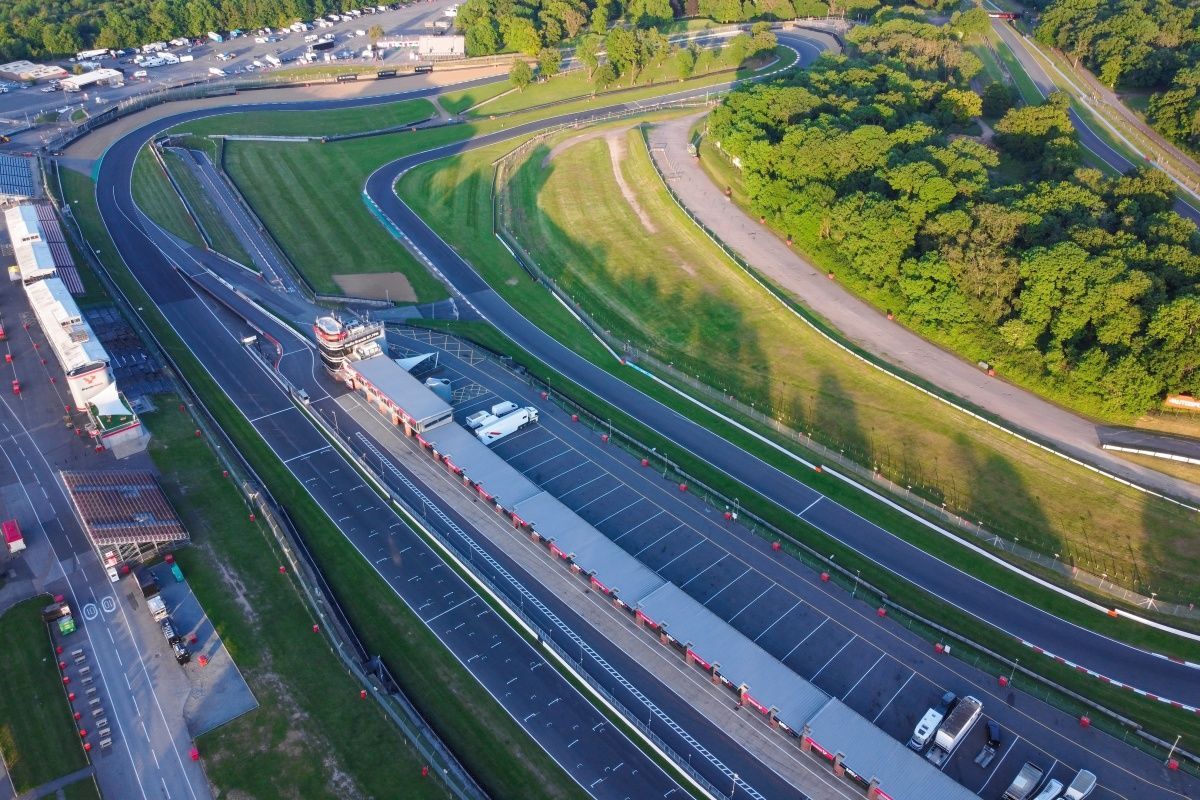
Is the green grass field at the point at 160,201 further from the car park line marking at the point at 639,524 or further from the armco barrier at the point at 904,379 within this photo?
the car park line marking at the point at 639,524

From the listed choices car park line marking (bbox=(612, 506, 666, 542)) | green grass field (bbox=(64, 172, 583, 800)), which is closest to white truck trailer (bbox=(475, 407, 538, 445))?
green grass field (bbox=(64, 172, 583, 800))

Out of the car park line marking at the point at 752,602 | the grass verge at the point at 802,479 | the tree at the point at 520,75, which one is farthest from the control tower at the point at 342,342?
the tree at the point at 520,75

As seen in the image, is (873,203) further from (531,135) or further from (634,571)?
(531,135)

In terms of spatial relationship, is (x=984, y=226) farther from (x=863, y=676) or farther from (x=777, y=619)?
(x=863, y=676)

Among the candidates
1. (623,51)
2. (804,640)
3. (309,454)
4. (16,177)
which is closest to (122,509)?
(309,454)

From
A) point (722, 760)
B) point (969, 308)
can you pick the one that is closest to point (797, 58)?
point (969, 308)

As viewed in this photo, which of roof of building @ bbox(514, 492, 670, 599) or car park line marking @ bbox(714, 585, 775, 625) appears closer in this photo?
car park line marking @ bbox(714, 585, 775, 625)

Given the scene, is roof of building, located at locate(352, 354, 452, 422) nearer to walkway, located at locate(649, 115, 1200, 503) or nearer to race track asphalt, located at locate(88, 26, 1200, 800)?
race track asphalt, located at locate(88, 26, 1200, 800)
